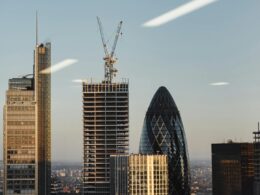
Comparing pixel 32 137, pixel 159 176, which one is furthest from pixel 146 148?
pixel 159 176

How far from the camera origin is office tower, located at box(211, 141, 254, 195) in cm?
1725

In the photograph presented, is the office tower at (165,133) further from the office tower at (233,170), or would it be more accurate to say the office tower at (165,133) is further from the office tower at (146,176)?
the office tower at (146,176)

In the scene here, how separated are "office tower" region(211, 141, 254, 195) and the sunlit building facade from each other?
4.34m

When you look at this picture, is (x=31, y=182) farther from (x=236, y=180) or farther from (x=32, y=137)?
(x=236, y=180)

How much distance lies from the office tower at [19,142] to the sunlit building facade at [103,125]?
7.96 ft

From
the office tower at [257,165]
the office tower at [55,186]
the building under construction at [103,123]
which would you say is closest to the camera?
the office tower at [257,165]

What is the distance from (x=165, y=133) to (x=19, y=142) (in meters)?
5.79

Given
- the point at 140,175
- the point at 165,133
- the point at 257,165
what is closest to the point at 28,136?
the point at 140,175

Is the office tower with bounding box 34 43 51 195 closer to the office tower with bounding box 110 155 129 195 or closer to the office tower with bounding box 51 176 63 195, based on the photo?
the office tower with bounding box 51 176 63 195

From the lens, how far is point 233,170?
1980 centimetres

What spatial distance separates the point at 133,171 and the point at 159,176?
77 centimetres

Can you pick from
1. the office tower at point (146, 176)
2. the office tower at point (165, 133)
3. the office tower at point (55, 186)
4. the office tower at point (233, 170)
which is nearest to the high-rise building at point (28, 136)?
the office tower at point (55, 186)

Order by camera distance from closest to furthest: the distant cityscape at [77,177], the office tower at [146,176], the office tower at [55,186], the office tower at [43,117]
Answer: the distant cityscape at [77,177], the office tower at [146,176], the office tower at [55,186], the office tower at [43,117]

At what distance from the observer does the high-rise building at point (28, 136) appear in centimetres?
2041
